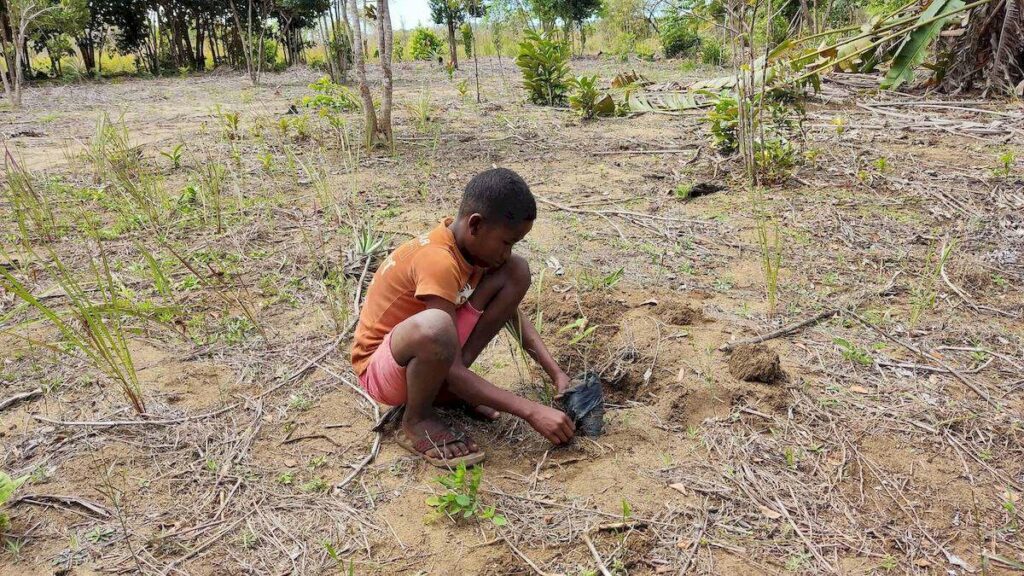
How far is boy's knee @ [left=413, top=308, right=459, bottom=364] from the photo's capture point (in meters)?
1.63

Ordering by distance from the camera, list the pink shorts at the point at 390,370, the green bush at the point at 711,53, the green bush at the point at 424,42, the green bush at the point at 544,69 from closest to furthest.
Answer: the pink shorts at the point at 390,370, the green bush at the point at 544,69, the green bush at the point at 711,53, the green bush at the point at 424,42

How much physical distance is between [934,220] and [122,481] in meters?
3.69

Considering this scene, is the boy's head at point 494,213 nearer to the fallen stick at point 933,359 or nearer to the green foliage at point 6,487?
the green foliage at point 6,487

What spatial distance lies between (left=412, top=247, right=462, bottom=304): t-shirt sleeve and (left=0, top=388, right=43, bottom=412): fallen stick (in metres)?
1.39

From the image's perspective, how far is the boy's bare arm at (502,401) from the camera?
5.66 feet

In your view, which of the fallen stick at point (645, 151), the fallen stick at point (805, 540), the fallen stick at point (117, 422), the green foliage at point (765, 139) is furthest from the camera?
the fallen stick at point (645, 151)

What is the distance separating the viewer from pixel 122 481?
1710 millimetres

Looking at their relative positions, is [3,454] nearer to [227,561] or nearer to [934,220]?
[227,561]

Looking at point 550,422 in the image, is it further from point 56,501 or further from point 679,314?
point 56,501

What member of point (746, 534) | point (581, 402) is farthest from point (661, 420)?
point (746, 534)

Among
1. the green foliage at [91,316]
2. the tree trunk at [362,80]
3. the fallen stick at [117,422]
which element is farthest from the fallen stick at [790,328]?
the tree trunk at [362,80]

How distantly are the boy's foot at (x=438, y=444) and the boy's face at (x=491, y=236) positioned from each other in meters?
0.51

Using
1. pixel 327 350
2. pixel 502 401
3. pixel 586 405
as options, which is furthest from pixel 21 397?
pixel 586 405

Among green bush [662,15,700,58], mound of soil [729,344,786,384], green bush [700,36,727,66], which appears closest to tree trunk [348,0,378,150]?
mound of soil [729,344,786,384]
